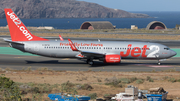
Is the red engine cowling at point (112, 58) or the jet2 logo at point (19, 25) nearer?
the red engine cowling at point (112, 58)

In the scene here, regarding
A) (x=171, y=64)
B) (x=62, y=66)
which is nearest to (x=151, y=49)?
(x=171, y=64)

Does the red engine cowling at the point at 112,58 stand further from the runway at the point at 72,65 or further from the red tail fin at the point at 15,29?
the red tail fin at the point at 15,29

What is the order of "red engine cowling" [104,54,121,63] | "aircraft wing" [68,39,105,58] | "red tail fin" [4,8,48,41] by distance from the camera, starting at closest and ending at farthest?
"aircraft wing" [68,39,105,58] < "red engine cowling" [104,54,121,63] < "red tail fin" [4,8,48,41]

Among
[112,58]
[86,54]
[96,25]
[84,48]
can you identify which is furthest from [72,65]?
[96,25]

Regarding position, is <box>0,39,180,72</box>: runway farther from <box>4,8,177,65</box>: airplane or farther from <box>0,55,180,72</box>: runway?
<box>4,8,177,65</box>: airplane

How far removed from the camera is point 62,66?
37.7 m

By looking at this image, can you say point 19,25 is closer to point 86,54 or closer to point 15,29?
point 15,29

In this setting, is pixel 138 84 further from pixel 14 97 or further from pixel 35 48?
pixel 35 48

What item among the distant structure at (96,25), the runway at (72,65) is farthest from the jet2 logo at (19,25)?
the distant structure at (96,25)

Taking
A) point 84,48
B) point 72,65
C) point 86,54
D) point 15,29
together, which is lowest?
point 72,65

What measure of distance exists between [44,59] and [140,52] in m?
16.6

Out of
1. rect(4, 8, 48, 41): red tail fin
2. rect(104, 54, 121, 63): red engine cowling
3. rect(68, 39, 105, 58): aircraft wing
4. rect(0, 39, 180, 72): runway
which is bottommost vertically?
rect(0, 39, 180, 72): runway

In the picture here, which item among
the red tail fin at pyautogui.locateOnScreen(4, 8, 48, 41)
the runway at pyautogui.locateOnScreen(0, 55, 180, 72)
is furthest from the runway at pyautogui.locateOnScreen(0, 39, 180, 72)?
the red tail fin at pyautogui.locateOnScreen(4, 8, 48, 41)

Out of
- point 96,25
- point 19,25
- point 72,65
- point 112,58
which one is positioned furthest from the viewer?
point 96,25
